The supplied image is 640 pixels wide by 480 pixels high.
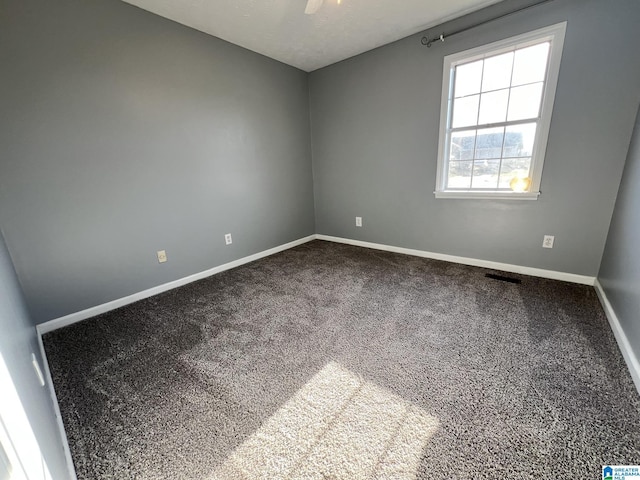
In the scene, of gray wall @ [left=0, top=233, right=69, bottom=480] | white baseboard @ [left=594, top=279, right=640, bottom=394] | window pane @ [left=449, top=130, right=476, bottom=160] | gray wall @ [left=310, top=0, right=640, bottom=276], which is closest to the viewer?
gray wall @ [left=0, top=233, right=69, bottom=480]

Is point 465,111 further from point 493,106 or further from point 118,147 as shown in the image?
point 118,147

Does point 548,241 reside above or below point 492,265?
above

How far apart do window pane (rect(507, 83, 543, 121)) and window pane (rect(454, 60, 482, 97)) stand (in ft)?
1.09

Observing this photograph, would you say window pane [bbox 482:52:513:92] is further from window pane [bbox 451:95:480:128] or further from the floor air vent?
the floor air vent

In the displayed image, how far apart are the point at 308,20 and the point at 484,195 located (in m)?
2.35

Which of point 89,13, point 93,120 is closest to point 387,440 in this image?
point 93,120

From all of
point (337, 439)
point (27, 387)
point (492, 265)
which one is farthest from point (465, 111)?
point (27, 387)

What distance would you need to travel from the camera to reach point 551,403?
124 cm

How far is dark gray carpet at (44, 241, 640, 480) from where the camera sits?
1.04 meters

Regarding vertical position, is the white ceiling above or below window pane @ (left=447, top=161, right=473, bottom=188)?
above

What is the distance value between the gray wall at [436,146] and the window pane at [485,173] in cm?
19

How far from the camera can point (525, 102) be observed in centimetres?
236

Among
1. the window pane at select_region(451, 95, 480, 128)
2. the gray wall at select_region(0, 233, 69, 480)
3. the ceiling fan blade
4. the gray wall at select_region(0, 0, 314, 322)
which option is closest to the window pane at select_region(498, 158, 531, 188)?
the window pane at select_region(451, 95, 480, 128)
